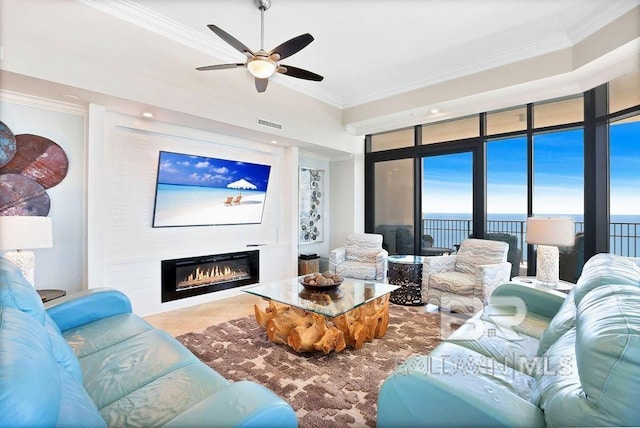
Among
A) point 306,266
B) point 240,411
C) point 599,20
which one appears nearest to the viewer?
point 240,411

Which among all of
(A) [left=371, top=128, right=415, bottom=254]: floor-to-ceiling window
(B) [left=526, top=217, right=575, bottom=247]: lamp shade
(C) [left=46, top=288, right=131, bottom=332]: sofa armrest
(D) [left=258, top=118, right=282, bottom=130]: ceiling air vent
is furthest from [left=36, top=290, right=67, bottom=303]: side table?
(A) [left=371, top=128, right=415, bottom=254]: floor-to-ceiling window

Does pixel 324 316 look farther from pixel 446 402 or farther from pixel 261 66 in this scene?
pixel 261 66

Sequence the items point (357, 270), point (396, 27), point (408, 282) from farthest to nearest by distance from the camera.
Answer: point (357, 270) < point (408, 282) < point (396, 27)

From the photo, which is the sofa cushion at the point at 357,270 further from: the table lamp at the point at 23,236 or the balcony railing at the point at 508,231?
the table lamp at the point at 23,236

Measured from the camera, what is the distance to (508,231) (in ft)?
14.6

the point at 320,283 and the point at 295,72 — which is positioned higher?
the point at 295,72

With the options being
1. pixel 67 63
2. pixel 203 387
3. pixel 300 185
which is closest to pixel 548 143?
pixel 300 185

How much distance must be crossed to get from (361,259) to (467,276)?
154cm

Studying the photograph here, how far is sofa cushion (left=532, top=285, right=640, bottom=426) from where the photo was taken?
2.47ft

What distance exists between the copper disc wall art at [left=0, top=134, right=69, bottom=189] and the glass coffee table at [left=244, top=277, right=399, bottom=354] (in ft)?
7.69

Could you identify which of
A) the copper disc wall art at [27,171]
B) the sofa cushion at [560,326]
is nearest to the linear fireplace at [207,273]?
the copper disc wall art at [27,171]

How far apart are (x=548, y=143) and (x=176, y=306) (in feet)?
17.4

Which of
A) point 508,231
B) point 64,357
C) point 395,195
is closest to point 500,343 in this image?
point 64,357

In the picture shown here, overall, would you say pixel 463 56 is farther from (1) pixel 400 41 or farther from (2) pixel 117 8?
(2) pixel 117 8
